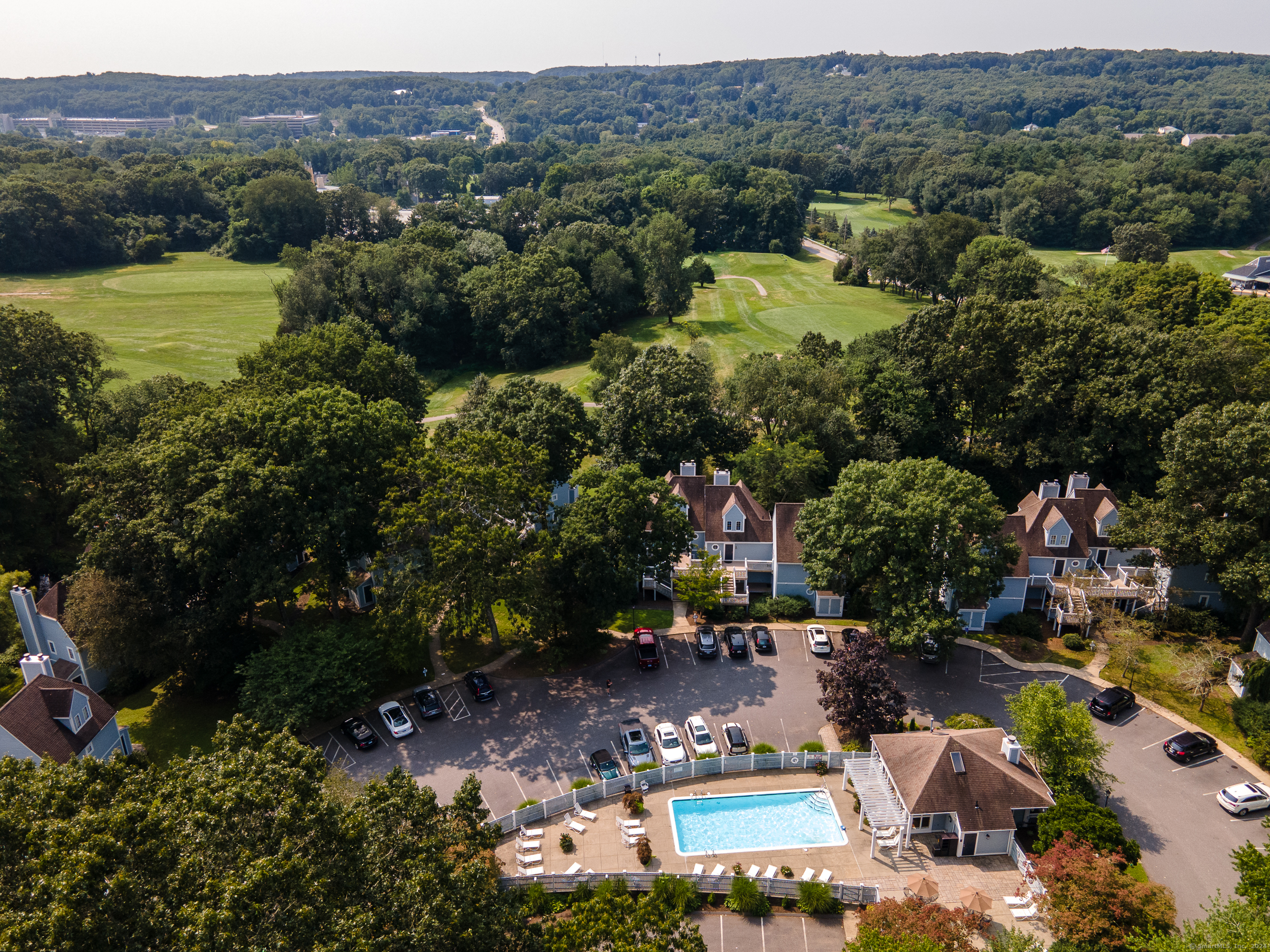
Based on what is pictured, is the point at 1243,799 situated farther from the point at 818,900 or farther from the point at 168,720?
the point at 168,720

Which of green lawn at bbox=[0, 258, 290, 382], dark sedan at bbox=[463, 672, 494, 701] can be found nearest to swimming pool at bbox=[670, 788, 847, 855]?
dark sedan at bbox=[463, 672, 494, 701]

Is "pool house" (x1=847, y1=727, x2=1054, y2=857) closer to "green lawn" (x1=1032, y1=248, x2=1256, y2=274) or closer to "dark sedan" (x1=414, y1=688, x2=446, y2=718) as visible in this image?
"dark sedan" (x1=414, y1=688, x2=446, y2=718)

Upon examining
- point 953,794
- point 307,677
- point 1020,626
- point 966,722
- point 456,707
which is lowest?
point 1020,626

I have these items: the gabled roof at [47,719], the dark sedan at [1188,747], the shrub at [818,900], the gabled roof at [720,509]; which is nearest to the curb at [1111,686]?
the dark sedan at [1188,747]

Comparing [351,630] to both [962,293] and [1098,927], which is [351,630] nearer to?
[1098,927]

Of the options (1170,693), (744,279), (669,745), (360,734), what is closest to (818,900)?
(669,745)

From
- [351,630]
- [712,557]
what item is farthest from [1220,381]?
[351,630]
